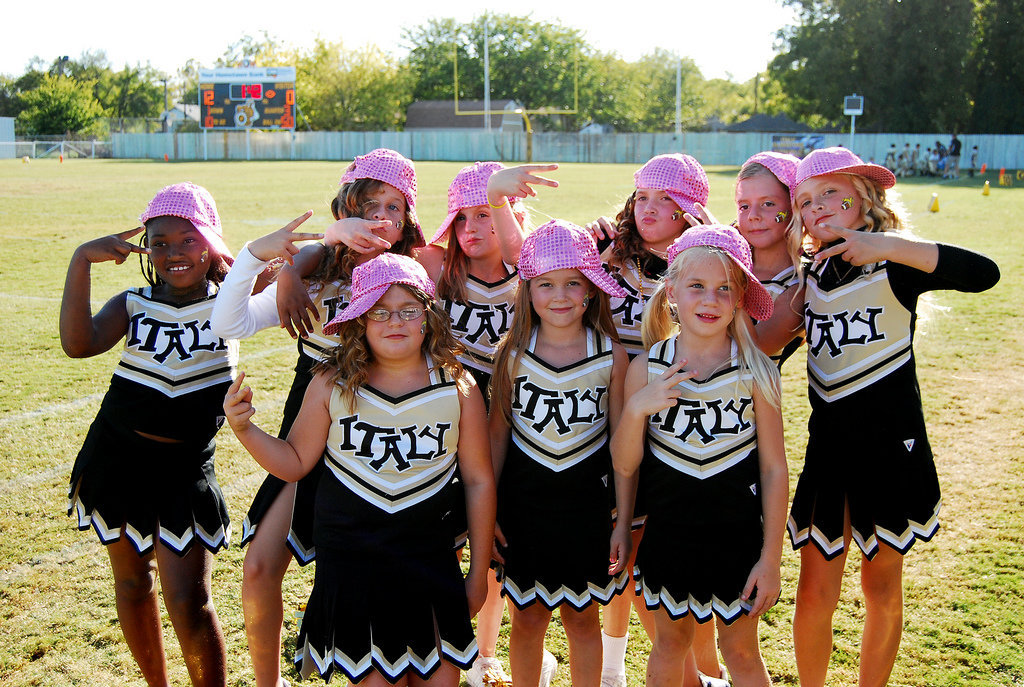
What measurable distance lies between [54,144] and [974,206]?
53626 millimetres

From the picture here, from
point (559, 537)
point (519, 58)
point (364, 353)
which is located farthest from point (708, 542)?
point (519, 58)

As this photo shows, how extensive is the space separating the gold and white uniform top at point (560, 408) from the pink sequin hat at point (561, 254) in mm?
261

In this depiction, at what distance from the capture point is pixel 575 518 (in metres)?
2.76

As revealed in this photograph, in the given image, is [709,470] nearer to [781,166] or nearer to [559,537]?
[559,537]

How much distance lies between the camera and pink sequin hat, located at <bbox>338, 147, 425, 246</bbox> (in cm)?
316

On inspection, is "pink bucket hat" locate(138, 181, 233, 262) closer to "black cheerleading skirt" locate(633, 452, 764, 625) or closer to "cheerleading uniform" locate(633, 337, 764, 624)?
"cheerleading uniform" locate(633, 337, 764, 624)

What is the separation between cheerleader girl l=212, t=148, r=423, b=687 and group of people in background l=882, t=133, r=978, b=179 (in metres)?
34.5

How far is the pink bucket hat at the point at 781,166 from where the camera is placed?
319cm

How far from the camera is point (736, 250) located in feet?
8.84

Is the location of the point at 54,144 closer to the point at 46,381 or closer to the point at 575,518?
the point at 46,381

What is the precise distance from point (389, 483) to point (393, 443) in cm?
12

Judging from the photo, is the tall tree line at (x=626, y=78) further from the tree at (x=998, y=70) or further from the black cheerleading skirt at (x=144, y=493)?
the black cheerleading skirt at (x=144, y=493)


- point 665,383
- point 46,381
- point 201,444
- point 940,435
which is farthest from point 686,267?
point 46,381

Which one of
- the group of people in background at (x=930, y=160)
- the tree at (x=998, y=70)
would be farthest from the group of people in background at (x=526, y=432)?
the tree at (x=998, y=70)
